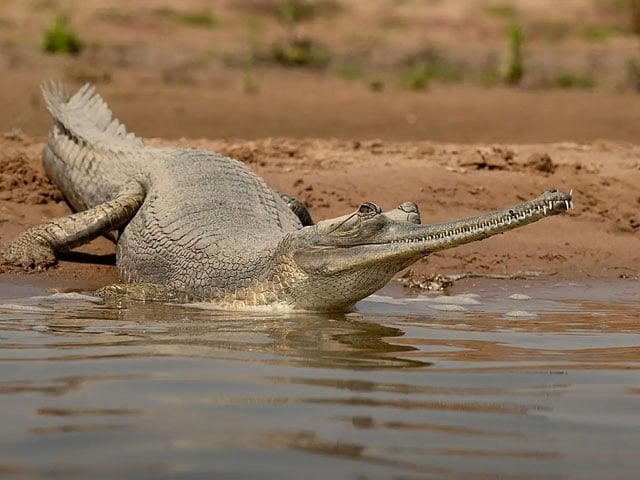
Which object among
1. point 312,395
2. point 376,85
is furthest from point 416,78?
point 312,395

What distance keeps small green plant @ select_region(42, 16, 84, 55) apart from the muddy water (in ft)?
32.1

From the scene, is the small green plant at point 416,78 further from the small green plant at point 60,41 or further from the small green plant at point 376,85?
the small green plant at point 60,41

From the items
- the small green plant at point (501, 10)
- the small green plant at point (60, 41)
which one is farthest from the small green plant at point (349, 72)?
the small green plant at point (501, 10)

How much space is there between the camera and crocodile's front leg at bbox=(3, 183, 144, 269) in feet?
24.2

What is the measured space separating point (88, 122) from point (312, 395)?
5.12 meters

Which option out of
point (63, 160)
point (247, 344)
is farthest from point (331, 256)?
point (63, 160)

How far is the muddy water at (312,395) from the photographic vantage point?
3357mm

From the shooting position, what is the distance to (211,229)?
269 inches

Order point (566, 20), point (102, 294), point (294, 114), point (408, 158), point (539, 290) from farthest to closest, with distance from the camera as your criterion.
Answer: point (566, 20)
point (294, 114)
point (408, 158)
point (539, 290)
point (102, 294)

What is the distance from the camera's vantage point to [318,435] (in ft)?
11.8

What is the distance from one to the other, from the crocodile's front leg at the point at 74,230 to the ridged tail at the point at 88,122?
2.18 feet

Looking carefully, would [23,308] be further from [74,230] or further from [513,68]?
[513,68]

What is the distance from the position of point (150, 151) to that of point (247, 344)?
10.1 feet

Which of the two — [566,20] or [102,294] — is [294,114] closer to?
[102,294]
